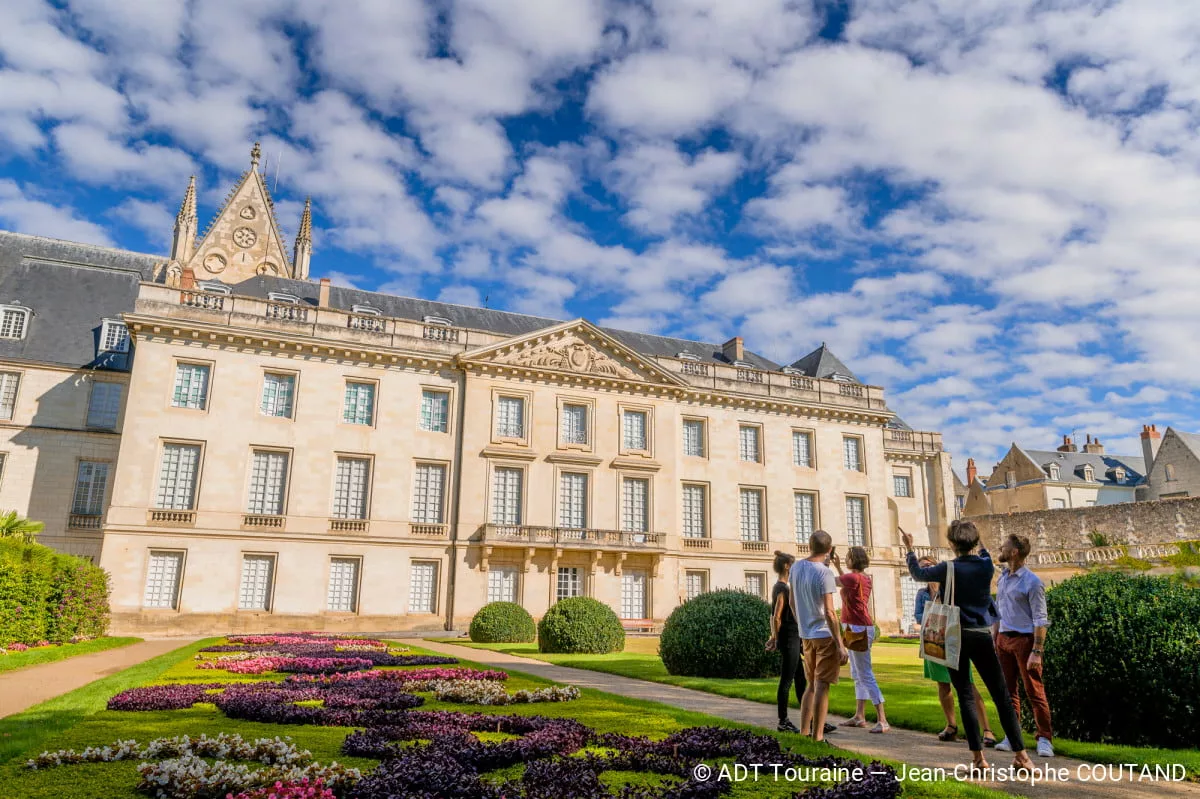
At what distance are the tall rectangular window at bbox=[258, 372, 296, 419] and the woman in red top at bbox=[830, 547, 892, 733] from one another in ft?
79.7

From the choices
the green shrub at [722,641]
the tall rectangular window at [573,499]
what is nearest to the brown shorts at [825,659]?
the green shrub at [722,641]

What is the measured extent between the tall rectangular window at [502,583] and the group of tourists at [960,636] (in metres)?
22.0

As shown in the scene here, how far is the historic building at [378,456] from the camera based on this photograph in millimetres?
26844

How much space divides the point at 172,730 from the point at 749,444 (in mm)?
30404

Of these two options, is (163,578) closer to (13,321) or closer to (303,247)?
(13,321)

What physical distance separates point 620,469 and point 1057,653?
24.5m

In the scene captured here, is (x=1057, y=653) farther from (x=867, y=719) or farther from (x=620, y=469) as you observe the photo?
(x=620, y=469)

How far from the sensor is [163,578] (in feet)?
85.0

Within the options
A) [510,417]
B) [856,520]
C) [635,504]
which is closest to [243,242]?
[510,417]

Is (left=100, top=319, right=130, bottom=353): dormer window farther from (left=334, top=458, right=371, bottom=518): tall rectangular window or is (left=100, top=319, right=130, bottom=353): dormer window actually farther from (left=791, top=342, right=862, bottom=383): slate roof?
(left=791, top=342, right=862, bottom=383): slate roof

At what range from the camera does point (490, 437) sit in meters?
30.4

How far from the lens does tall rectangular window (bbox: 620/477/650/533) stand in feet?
106

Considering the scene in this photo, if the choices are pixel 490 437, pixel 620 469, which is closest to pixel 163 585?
pixel 490 437

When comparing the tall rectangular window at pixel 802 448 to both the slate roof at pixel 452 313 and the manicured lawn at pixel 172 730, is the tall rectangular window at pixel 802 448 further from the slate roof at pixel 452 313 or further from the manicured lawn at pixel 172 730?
the manicured lawn at pixel 172 730
